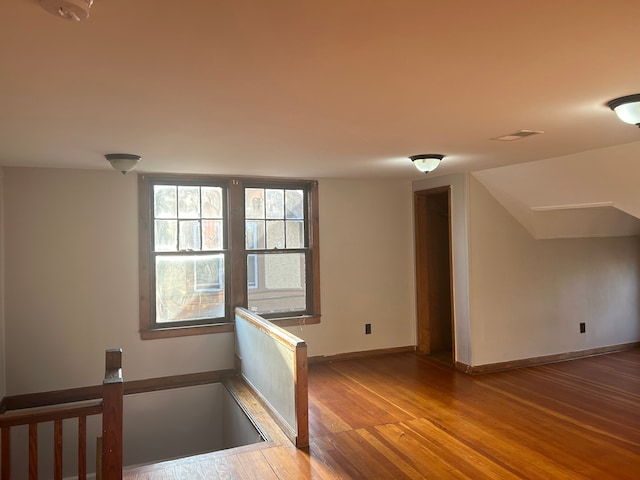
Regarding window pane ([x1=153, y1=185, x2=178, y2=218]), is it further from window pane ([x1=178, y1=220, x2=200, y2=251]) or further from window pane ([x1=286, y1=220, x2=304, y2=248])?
window pane ([x1=286, y1=220, x2=304, y2=248])

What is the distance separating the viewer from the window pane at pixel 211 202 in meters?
5.02

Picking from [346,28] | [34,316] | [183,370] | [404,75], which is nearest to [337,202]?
[183,370]

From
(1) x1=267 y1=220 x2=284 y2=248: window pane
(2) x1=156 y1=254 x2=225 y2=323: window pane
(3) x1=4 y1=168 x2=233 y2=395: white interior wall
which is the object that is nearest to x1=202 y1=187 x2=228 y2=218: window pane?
Result: (2) x1=156 y1=254 x2=225 y2=323: window pane

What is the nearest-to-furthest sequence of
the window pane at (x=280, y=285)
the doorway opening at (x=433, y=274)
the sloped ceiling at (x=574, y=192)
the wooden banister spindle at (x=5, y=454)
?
1. the wooden banister spindle at (x=5, y=454)
2. the sloped ceiling at (x=574, y=192)
3. the window pane at (x=280, y=285)
4. the doorway opening at (x=433, y=274)

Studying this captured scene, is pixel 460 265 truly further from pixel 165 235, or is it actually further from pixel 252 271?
pixel 165 235

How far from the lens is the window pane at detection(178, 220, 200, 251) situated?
4.93 meters

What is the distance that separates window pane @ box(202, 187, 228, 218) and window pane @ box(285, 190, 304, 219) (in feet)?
2.51

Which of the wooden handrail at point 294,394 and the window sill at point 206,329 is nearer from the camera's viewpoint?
the wooden handrail at point 294,394

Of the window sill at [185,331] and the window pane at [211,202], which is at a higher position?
the window pane at [211,202]

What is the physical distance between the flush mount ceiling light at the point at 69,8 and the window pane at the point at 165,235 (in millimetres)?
3634

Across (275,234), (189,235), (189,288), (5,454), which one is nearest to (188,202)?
(189,235)

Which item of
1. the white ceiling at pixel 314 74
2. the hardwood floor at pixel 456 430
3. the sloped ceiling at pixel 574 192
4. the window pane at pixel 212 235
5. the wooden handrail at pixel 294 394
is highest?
the white ceiling at pixel 314 74

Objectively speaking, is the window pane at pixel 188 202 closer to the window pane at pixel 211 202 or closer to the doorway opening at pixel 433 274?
the window pane at pixel 211 202

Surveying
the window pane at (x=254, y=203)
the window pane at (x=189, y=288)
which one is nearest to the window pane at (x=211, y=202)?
the window pane at (x=254, y=203)
